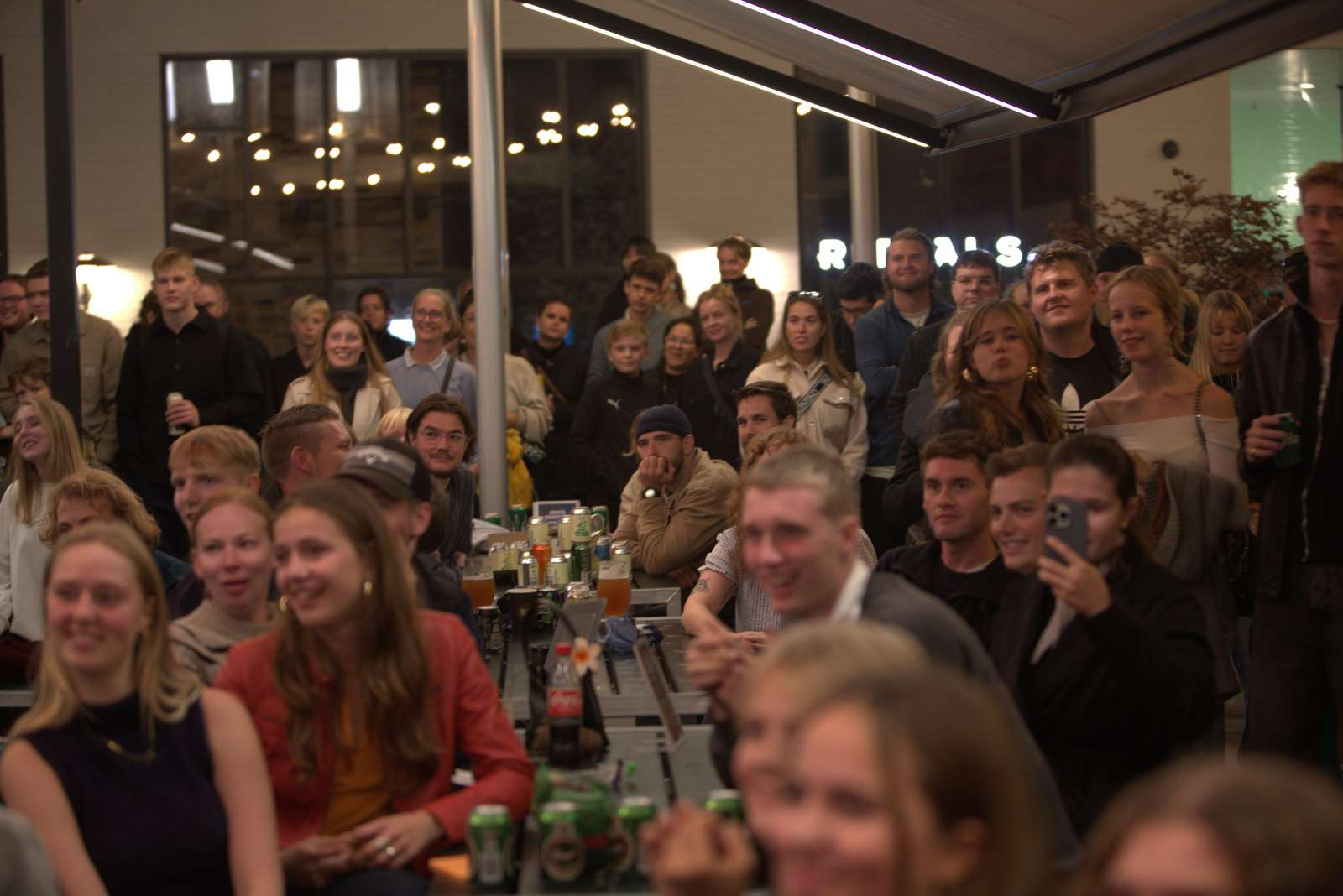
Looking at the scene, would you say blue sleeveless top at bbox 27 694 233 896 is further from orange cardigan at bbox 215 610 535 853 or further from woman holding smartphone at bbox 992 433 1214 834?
woman holding smartphone at bbox 992 433 1214 834

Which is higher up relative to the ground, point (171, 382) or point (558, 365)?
point (558, 365)

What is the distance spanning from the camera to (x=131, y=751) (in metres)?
3.13

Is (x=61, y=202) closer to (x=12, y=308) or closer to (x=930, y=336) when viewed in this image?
(x=930, y=336)

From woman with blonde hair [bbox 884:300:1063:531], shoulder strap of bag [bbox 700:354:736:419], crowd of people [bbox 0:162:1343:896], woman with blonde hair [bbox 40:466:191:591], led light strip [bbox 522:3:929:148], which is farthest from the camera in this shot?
shoulder strap of bag [bbox 700:354:736:419]

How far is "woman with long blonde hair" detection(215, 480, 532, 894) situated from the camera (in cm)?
329

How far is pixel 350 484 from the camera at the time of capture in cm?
357

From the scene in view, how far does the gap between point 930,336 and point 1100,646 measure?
138 inches

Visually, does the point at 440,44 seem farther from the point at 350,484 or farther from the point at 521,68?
the point at 350,484

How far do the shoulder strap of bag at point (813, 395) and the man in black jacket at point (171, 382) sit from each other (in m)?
2.89

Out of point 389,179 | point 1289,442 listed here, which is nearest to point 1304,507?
point 1289,442

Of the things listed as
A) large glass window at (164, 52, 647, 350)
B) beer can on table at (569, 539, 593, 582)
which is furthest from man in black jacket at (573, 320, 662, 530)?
large glass window at (164, 52, 647, 350)

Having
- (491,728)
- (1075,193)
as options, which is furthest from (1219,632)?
(1075,193)

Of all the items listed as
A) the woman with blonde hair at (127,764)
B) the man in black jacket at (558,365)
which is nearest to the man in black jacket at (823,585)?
the woman with blonde hair at (127,764)

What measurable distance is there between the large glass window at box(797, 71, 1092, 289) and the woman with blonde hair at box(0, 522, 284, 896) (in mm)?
13826
